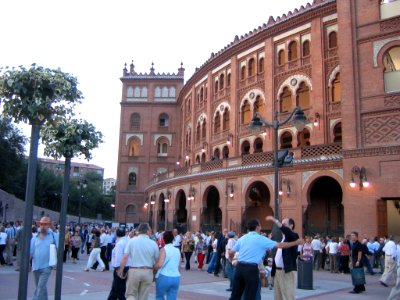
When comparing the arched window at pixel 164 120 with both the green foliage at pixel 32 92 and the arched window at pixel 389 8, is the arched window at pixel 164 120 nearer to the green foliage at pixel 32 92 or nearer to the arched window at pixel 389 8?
the arched window at pixel 389 8

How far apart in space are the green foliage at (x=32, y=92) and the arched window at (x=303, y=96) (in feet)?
87.0

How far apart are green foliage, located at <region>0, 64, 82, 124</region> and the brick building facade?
1866 centimetres

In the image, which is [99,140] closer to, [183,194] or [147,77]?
[183,194]

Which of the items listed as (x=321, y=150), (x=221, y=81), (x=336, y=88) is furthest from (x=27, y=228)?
(x=221, y=81)

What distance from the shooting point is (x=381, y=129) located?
23.5 metres

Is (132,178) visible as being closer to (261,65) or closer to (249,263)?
(261,65)

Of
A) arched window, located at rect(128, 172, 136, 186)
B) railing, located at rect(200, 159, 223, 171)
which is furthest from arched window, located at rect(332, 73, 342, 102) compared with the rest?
arched window, located at rect(128, 172, 136, 186)

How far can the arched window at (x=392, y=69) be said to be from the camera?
77.5ft

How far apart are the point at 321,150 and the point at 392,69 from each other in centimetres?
614

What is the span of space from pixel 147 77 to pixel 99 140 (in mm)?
46974

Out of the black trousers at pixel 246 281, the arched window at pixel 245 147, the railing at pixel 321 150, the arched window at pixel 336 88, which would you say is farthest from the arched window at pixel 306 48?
the black trousers at pixel 246 281

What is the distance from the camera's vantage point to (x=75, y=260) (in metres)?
23.3

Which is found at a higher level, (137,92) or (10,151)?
(137,92)

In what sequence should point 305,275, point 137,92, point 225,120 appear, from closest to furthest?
point 305,275 → point 225,120 → point 137,92
